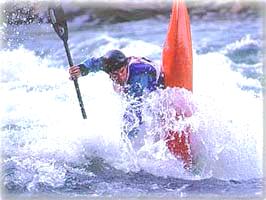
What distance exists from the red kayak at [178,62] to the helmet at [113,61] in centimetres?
22

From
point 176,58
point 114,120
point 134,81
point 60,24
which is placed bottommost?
point 114,120

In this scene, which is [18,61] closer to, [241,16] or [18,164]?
[18,164]

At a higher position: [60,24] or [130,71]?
[60,24]

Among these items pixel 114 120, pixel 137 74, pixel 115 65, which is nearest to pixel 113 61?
pixel 115 65

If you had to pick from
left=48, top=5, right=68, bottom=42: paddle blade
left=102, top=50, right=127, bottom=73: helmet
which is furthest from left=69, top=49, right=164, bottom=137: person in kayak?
left=48, top=5, right=68, bottom=42: paddle blade

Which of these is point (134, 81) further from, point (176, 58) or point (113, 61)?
point (176, 58)

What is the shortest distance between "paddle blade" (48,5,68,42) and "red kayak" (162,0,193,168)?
538mm

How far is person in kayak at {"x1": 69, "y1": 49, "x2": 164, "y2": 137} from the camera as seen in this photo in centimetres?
507

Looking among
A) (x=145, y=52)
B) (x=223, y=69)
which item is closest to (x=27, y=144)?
(x=145, y=52)

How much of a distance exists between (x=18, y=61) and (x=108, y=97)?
516 millimetres

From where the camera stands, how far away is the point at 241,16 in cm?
502

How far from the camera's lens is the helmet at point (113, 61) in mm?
5062

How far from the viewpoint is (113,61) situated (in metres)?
5.07

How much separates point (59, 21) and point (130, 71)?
18.1 inches
